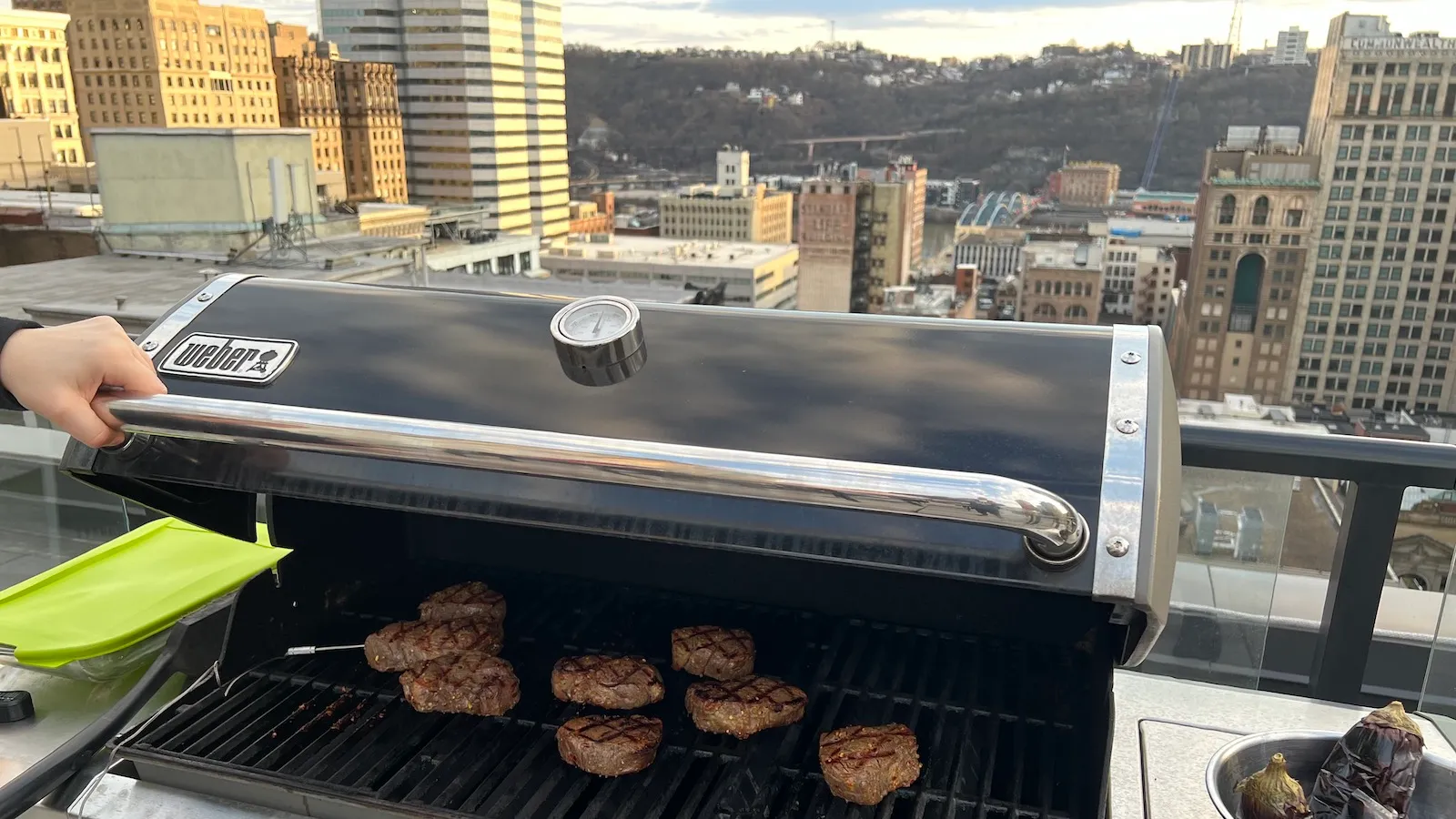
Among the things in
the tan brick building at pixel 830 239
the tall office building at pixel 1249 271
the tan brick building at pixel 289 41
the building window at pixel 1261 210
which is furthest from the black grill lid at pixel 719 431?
the tan brick building at pixel 289 41

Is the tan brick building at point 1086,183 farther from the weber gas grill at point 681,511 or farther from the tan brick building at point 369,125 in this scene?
the weber gas grill at point 681,511

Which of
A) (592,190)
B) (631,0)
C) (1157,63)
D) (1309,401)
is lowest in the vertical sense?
(1309,401)

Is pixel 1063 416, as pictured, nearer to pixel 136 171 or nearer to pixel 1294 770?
pixel 1294 770

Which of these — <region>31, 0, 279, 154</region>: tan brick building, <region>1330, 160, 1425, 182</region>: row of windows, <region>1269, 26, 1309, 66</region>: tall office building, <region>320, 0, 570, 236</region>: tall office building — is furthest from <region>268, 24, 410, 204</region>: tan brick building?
<region>1269, 26, 1309, 66</region>: tall office building

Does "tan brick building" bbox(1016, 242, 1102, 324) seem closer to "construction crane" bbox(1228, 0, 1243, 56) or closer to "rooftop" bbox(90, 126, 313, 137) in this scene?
"construction crane" bbox(1228, 0, 1243, 56)

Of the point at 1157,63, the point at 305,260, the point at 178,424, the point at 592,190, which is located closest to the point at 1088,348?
the point at 178,424

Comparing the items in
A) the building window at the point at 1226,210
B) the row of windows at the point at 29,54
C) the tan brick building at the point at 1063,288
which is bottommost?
the tan brick building at the point at 1063,288

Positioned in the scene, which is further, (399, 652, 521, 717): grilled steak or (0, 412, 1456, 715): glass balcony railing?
(0, 412, 1456, 715): glass balcony railing
